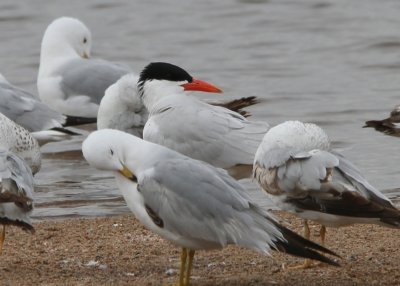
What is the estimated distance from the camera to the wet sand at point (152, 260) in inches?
252

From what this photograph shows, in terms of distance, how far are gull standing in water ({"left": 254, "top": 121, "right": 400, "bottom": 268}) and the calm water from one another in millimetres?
2539

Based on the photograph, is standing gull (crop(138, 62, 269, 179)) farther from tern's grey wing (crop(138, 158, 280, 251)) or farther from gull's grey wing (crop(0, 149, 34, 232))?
tern's grey wing (crop(138, 158, 280, 251))

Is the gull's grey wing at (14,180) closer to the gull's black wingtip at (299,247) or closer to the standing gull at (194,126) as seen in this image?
the standing gull at (194,126)

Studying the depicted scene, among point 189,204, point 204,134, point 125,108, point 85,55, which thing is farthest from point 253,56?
point 189,204

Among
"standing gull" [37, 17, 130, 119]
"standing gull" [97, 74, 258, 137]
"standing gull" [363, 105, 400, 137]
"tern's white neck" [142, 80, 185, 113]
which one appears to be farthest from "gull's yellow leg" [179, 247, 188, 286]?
"standing gull" [37, 17, 130, 119]

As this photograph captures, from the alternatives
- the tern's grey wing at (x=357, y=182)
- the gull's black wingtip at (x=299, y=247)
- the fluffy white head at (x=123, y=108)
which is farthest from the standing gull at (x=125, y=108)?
the gull's black wingtip at (x=299, y=247)

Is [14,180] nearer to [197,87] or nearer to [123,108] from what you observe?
[197,87]

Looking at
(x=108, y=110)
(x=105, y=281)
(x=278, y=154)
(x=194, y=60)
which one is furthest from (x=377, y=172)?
(x=194, y=60)

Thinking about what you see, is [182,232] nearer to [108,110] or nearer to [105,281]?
[105,281]

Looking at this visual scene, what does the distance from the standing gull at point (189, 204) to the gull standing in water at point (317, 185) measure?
48 cm

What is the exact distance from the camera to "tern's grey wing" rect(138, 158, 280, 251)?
5.98 metres

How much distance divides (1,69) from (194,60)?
2591 mm

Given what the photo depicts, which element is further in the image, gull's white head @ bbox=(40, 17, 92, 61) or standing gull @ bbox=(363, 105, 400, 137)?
gull's white head @ bbox=(40, 17, 92, 61)

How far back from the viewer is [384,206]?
20.5 ft
